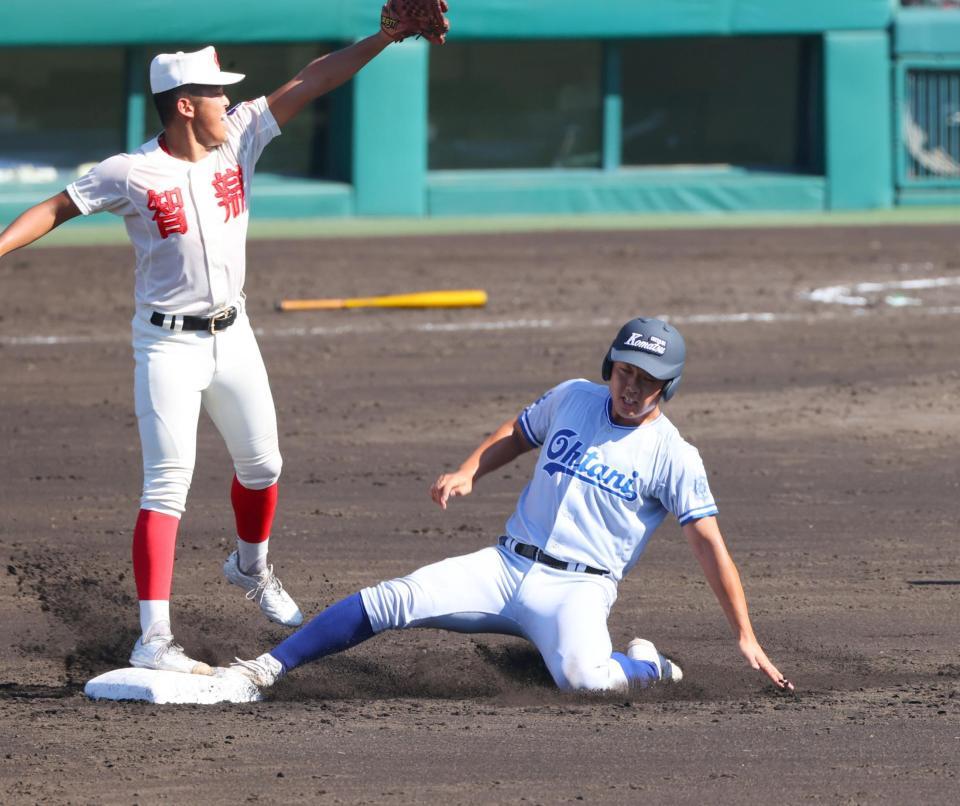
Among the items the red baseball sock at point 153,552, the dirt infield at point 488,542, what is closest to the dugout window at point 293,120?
the dirt infield at point 488,542

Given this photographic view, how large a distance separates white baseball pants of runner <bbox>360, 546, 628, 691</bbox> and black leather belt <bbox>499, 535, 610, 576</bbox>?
0.02 meters

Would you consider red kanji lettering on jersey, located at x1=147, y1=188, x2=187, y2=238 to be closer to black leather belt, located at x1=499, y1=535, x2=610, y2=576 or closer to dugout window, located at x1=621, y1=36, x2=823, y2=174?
black leather belt, located at x1=499, y1=535, x2=610, y2=576

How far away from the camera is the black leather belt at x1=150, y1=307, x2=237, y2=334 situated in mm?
5453

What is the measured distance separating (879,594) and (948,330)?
20.0 ft

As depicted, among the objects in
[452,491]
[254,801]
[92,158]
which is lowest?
[254,801]

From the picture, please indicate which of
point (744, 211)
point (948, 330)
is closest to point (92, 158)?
point (744, 211)

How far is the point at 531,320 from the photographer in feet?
41.4

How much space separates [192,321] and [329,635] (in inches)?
46.7

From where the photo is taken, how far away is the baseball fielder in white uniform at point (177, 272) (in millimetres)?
5352

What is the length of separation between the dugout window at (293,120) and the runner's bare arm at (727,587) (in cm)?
1292

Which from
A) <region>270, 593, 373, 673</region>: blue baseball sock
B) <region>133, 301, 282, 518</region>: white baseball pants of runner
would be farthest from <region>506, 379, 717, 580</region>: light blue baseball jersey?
<region>133, 301, 282, 518</region>: white baseball pants of runner

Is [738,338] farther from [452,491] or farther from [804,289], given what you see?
[452,491]

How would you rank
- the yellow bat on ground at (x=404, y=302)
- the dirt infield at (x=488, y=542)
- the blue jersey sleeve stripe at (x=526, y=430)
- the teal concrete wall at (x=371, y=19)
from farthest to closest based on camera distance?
the teal concrete wall at (x=371, y=19)
the yellow bat on ground at (x=404, y=302)
the blue jersey sleeve stripe at (x=526, y=430)
the dirt infield at (x=488, y=542)

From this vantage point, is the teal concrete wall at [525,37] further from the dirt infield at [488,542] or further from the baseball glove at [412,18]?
the baseball glove at [412,18]
